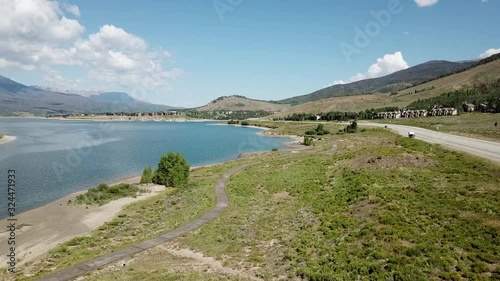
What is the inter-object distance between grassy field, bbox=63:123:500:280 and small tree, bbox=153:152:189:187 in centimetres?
1897

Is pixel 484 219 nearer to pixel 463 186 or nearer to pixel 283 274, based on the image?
pixel 463 186

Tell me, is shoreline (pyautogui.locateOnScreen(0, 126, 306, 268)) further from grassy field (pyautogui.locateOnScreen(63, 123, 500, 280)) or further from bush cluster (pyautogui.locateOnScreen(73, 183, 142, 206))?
grassy field (pyautogui.locateOnScreen(63, 123, 500, 280))

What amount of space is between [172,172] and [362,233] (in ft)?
131

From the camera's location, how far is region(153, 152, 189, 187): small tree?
57719mm

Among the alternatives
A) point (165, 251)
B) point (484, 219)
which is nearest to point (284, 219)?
point (165, 251)

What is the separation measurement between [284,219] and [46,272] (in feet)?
68.7

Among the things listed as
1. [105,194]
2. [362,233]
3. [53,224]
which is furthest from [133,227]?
[362,233]

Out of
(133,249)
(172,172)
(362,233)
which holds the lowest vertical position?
(133,249)

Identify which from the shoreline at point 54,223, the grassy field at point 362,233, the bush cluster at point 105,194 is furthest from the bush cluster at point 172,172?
the grassy field at point 362,233

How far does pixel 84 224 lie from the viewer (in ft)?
130

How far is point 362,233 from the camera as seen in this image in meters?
25.2

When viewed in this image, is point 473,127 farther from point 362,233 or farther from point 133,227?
point 133,227

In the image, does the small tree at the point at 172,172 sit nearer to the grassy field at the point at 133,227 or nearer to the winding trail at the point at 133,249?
the grassy field at the point at 133,227

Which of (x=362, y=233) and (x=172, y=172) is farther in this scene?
(x=172, y=172)
